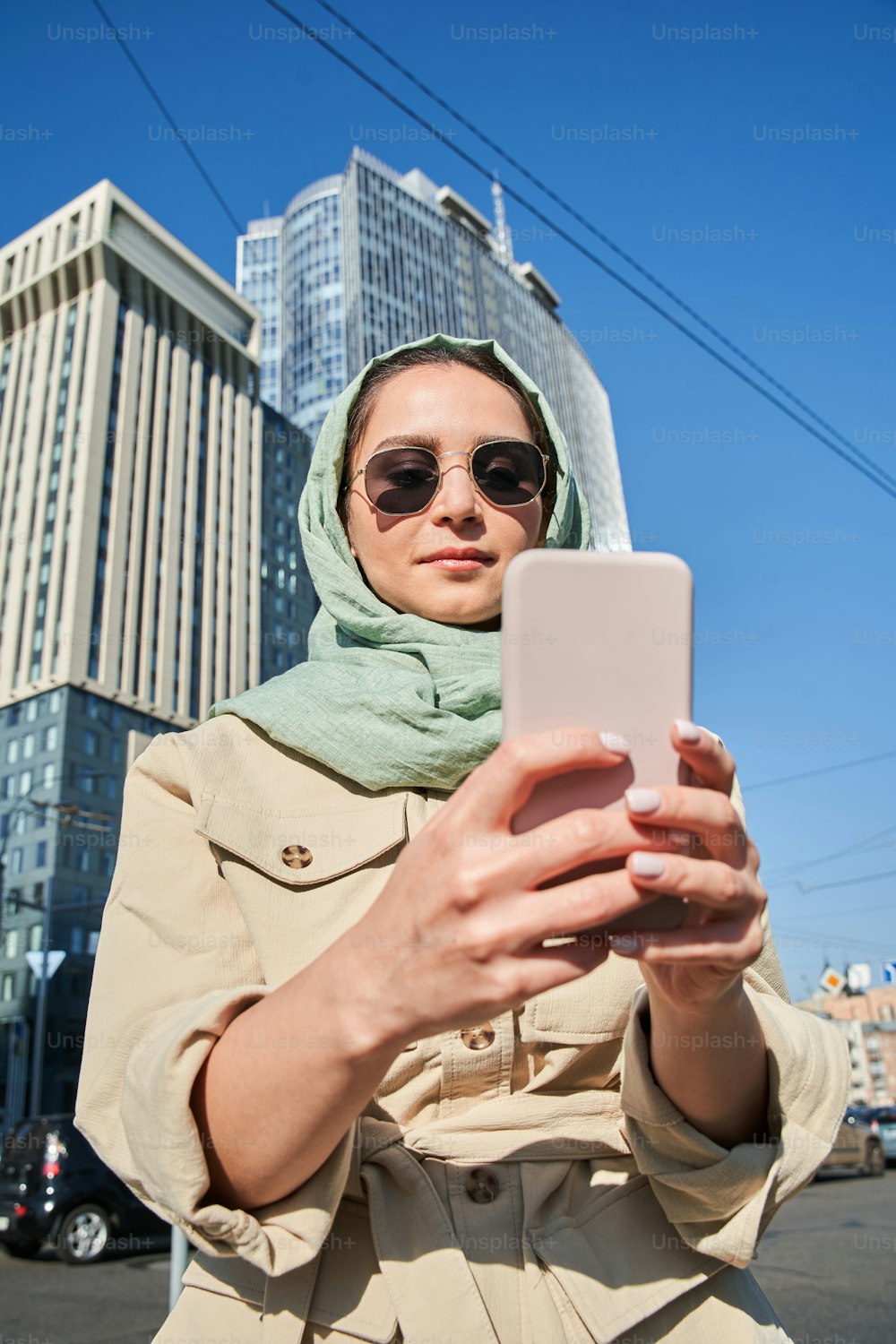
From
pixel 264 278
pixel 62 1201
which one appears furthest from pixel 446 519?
pixel 264 278

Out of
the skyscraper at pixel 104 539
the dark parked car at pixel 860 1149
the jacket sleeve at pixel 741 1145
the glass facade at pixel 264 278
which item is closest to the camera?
the jacket sleeve at pixel 741 1145

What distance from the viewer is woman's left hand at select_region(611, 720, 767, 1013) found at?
0.78 meters

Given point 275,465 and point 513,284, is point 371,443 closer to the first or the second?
point 275,465

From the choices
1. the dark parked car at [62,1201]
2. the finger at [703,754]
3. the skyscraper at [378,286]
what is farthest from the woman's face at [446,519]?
the skyscraper at [378,286]

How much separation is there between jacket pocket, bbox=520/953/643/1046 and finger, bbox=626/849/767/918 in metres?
0.43

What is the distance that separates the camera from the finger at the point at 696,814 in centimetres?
78

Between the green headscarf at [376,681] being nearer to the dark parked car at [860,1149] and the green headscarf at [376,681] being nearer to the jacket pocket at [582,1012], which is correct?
the jacket pocket at [582,1012]

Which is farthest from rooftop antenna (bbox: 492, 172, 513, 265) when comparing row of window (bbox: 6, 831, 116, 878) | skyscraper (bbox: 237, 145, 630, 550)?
row of window (bbox: 6, 831, 116, 878)

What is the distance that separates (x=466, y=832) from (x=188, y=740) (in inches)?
26.5

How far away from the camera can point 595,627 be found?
864 mm

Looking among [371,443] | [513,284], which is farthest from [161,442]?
[371,443]

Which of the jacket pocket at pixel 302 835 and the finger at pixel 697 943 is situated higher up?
the jacket pocket at pixel 302 835

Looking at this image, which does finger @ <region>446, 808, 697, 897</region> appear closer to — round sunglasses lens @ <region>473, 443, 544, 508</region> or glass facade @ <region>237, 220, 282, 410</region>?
round sunglasses lens @ <region>473, 443, 544, 508</region>

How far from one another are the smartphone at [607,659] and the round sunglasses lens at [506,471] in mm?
760
